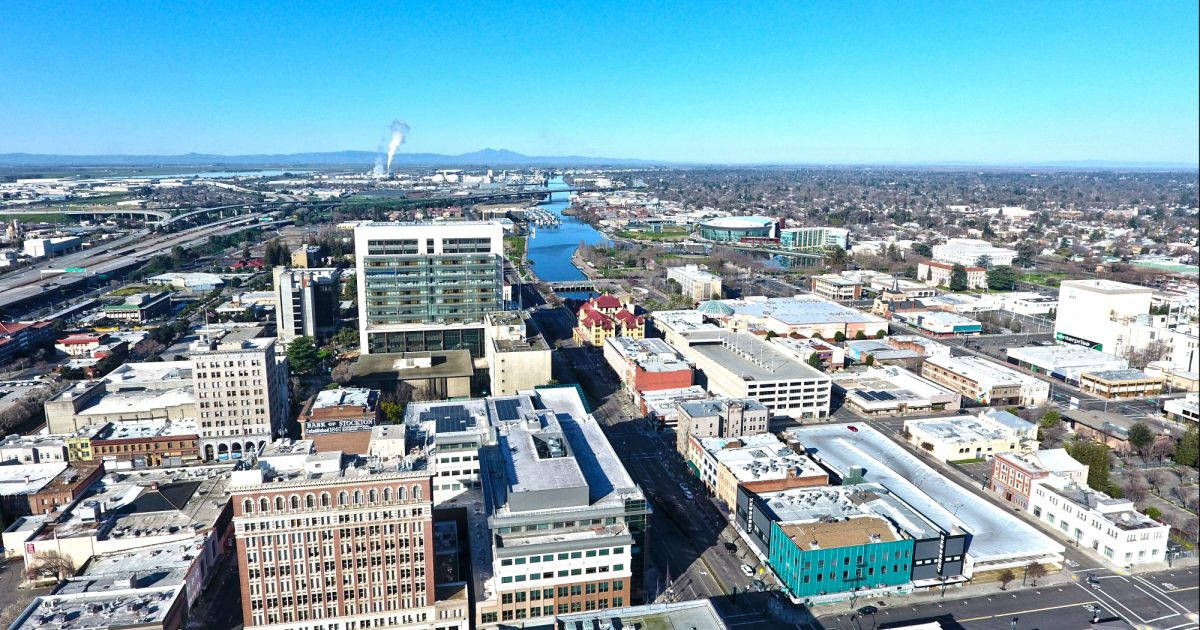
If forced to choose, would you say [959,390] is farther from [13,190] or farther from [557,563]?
[13,190]

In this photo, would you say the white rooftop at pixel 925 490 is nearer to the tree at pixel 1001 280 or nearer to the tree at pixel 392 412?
the tree at pixel 392 412

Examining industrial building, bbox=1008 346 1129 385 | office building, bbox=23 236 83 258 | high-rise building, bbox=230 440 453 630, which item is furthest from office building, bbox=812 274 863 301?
office building, bbox=23 236 83 258

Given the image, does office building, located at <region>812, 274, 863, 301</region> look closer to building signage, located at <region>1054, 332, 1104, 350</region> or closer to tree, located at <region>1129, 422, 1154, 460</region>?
building signage, located at <region>1054, 332, 1104, 350</region>

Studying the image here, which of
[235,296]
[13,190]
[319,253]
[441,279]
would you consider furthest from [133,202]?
[441,279]

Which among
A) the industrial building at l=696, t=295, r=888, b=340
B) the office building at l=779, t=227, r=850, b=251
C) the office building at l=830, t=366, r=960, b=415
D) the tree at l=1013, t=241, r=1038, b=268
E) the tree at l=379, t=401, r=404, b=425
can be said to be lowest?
the office building at l=830, t=366, r=960, b=415

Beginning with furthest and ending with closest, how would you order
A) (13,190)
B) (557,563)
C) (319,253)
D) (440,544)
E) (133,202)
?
1. (13,190)
2. (133,202)
3. (319,253)
4. (440,544)
5. (557,563)

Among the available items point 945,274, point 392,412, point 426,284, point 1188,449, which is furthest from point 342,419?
point 945,274
